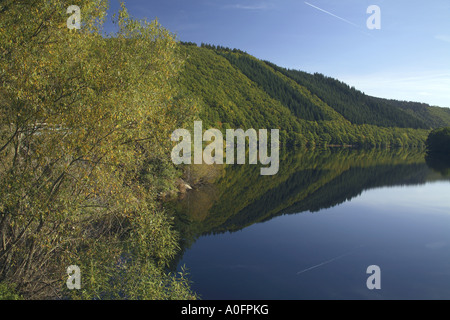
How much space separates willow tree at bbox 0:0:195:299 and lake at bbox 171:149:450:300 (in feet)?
22.4

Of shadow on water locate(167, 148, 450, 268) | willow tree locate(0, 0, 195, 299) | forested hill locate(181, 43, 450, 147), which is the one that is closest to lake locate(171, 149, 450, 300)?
shadow on water locate(167, 148, 450, 268)

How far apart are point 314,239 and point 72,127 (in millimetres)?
20938

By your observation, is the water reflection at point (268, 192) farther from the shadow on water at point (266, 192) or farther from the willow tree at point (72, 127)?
the willow tree at point (72, 127)

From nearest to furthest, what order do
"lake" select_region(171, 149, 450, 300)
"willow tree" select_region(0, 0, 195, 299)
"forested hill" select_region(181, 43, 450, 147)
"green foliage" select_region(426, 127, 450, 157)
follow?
"willow tree" select_region(0, 0, 195, 299) → "lake" select_region(171, 149, 450, 300) → "green foliage" select_region(426, 127, 450, 157) → "forested hill" select_region(181, 43, 450, 147)

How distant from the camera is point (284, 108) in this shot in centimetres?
16300

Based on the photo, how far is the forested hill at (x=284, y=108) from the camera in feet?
437

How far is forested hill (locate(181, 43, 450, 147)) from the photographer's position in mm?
133250

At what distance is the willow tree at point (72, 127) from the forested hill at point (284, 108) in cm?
10152

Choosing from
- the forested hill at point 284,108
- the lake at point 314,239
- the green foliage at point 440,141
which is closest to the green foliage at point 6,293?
the lake at point 314,239

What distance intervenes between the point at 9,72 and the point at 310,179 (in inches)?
1977

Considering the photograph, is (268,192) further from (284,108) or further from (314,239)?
(284,108)

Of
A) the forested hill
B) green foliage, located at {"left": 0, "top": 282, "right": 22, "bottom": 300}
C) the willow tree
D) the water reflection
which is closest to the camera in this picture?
the willow tree

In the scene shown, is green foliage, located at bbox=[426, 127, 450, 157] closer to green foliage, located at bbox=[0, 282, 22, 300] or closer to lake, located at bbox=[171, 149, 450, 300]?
lake, located at bbox=[171, 149, 450, 300]

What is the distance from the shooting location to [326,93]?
198 m
